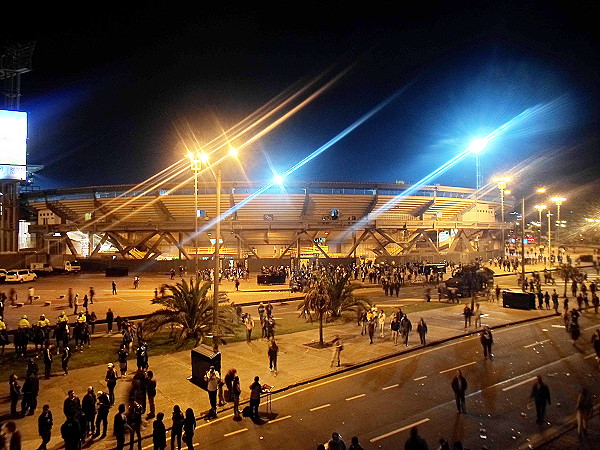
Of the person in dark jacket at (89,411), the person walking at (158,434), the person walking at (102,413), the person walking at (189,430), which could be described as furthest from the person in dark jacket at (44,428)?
the person walking at (189,430)

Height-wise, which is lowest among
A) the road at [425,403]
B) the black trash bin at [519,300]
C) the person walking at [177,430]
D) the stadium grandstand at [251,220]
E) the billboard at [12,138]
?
the road at [425,403]

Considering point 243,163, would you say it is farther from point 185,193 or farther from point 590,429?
point 590,429

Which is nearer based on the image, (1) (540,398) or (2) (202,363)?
(1) (540,398)

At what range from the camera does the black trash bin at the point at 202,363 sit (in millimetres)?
12336

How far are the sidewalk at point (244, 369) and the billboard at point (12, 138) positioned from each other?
38700 mm

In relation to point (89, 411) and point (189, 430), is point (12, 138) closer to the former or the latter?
point (89, 411)

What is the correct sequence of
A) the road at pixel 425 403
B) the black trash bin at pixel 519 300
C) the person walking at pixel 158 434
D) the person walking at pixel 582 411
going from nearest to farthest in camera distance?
the person walking at pixel 158 434 < the person walking at pixel 582 411 < the road at pixel 425 403 < the black trash bin at pixel 519 300

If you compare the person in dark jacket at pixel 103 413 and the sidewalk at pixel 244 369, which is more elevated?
the person in dark jacket at pixel 103 413

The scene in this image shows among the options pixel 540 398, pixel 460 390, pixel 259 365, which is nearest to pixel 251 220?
pixel 259 365

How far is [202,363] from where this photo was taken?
42.2 ft

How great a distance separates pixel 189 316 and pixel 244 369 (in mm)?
5386

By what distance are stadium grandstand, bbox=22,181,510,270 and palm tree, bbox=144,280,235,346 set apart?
31.0 m

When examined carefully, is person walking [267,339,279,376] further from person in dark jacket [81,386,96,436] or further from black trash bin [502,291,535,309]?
black trash bin [502,291,535,309]

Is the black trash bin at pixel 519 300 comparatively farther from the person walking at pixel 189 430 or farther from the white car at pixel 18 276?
the white car at pixel 18 276
